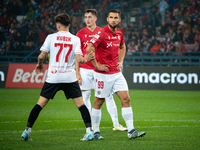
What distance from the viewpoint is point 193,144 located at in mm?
5086

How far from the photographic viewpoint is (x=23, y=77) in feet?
55.0

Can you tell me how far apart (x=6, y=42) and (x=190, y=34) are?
1158 centimetres

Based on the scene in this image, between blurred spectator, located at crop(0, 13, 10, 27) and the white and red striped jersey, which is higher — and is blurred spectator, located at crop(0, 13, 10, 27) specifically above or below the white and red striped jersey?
above

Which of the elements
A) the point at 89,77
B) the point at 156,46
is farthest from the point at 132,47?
the point at 89,77

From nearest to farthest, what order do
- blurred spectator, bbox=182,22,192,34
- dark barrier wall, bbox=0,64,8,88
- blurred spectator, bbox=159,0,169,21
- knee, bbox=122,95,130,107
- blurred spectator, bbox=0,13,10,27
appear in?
1. knee, bbox=122,95,130,107
2. dark barrier wall, bbox=0,64,8,88
3. blurred spectator, bbox=182,22,192,34
4. blurred spectator, bbox=159,0,169,21
5. blurred spectator, bbox=0,13,10,27

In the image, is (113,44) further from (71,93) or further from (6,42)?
(6,42)

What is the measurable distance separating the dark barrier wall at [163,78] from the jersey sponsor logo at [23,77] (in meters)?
4.36

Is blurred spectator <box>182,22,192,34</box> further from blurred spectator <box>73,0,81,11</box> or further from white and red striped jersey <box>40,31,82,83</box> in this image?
white and red striped jersey <box>40,31,82,83</box>

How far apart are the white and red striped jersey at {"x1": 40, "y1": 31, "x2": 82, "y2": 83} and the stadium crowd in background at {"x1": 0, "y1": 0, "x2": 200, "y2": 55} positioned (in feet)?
42.7

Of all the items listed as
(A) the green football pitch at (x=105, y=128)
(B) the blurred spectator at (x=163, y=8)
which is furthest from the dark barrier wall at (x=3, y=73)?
(B) the blurred spectator at (x=163, y=8)

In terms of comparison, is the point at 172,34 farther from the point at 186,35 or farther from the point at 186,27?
the point at 186,27

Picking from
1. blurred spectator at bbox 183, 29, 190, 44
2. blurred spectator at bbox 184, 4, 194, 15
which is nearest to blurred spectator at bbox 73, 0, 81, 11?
blurred spectator at bbox 184, 4, 194, 15

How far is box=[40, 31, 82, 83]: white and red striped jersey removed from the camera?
16.9 ft

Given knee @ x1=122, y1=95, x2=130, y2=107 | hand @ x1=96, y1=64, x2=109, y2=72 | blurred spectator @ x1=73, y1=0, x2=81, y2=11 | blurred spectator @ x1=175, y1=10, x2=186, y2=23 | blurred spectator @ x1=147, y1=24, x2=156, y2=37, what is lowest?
knee @ x1=122, y1=95, x2=130, y2=107
